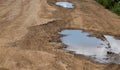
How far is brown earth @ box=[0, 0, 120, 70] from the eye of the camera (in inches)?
316

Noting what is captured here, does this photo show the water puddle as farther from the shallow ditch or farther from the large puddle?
the large puddle

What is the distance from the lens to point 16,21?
1237 centimetres

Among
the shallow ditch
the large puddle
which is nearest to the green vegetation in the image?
the shallow ditch

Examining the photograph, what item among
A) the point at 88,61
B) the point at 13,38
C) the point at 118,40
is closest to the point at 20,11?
the point at 13,38

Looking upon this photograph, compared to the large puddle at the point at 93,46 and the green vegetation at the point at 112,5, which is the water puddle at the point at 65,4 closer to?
the green vegetation at the point at 112,5

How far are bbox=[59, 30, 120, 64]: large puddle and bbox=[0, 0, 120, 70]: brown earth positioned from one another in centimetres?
33

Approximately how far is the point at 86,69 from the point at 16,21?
526 centimetres

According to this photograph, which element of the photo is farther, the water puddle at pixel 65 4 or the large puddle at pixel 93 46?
the water puddle at pixel 65 4

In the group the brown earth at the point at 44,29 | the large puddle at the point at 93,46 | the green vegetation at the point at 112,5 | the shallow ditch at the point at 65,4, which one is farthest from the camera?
the shallow ditch at the point at 65,4

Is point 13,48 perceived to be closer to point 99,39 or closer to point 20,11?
point 99,39

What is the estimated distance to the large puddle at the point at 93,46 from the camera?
28.7ft

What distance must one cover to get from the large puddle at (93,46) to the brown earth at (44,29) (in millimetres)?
327

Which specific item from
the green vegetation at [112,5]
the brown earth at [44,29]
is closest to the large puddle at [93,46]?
the brown earth at [44,29]

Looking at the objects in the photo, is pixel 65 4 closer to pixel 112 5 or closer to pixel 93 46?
pixel 112 5
